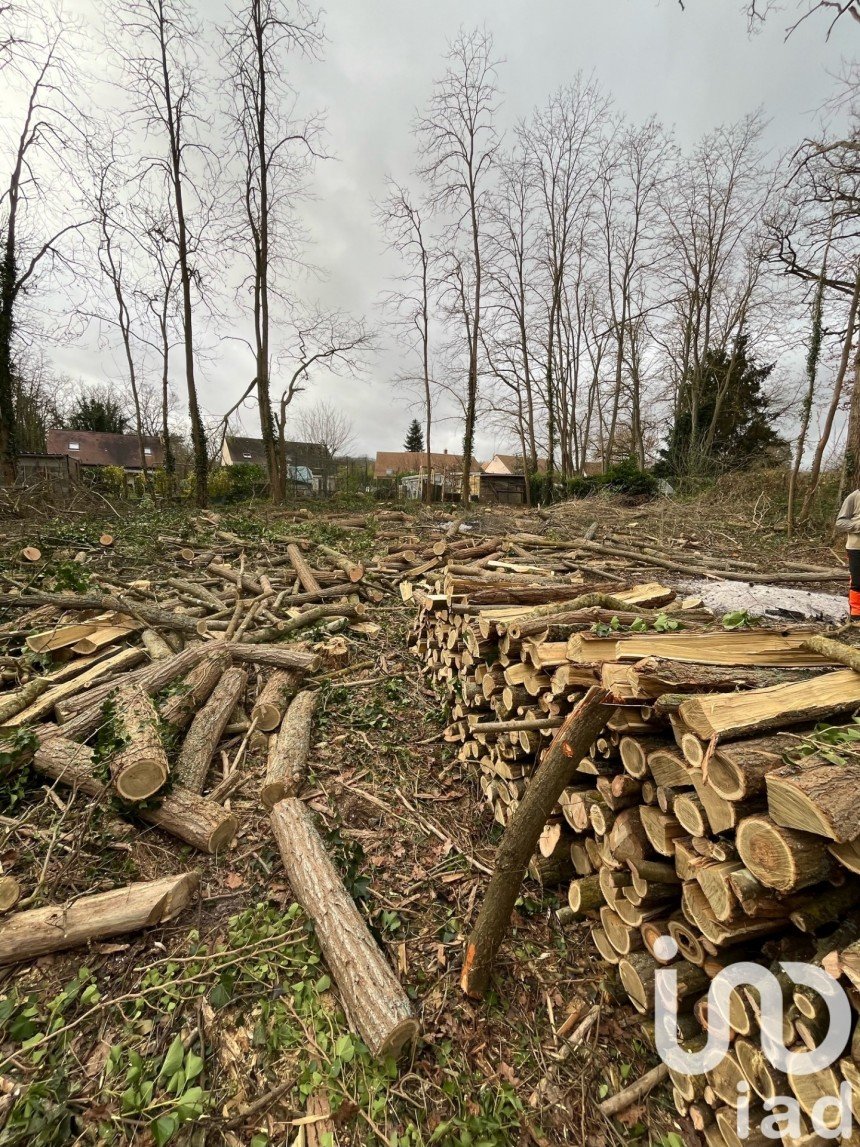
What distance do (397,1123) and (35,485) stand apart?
38.1 ft

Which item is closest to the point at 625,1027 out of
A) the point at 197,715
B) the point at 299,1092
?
the point at 299,1092

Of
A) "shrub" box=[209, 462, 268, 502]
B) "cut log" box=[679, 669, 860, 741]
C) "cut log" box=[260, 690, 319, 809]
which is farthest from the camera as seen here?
"shrub" box=[209, 462, 268, 502]

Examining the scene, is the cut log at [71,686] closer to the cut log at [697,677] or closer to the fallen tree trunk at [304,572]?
the fallen tree trunk at [304,572]

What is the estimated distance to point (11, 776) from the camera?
10.3 ft

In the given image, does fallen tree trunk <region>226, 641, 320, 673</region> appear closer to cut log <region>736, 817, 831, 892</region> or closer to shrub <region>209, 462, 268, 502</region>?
cut log <region>736, 817, 831, 892</region>

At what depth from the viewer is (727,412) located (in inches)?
872

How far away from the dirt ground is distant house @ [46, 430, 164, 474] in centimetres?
3584

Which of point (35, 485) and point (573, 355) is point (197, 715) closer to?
point (35, 485)

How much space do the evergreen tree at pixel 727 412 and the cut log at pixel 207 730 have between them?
2127 cm

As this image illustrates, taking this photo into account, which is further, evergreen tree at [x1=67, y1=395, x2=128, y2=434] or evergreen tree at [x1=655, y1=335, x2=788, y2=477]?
evergreen tree at [x1=67, y1=395, x2=128, y2=434]

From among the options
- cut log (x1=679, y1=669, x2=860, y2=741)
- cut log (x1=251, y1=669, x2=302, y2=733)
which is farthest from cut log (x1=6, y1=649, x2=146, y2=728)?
cut log (x1=679, y1=669, x2=860, y2=741)

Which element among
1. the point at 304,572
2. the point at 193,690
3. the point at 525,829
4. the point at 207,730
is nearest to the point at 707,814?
the point at 525,829

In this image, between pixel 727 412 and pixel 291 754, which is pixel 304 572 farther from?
pixel 727 412

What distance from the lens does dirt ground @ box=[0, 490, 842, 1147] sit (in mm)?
1870
